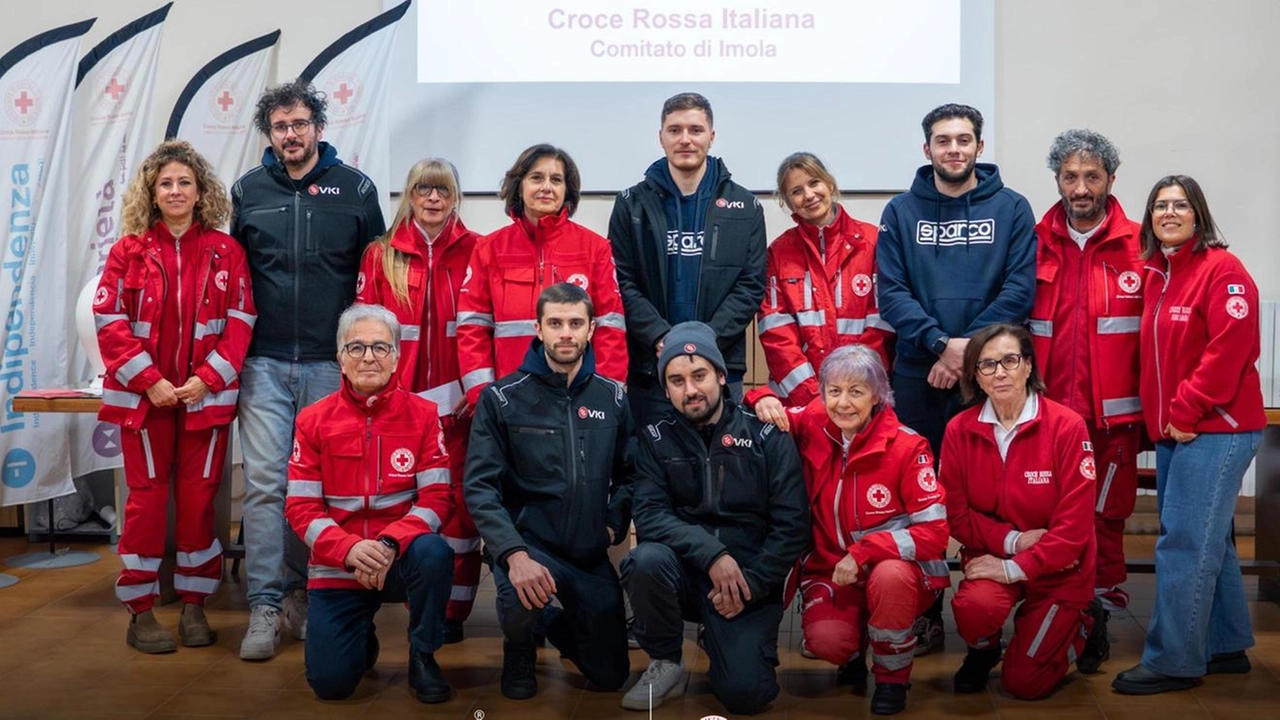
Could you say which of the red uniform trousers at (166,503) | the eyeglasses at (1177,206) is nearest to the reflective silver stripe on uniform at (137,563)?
the red uniform trousers at (166,503)

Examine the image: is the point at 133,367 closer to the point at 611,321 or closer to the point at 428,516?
the point at 428,516

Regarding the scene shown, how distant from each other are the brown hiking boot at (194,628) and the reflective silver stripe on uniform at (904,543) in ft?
7.29

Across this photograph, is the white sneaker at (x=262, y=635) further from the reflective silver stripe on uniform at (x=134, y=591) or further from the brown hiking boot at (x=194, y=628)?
the reflective silver stripe on uniform at (x=134, y=591)

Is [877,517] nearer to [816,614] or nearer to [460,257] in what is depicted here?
[816,614]

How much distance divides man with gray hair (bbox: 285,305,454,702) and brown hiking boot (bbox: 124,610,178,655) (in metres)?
0.67

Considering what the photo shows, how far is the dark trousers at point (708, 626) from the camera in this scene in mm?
3482

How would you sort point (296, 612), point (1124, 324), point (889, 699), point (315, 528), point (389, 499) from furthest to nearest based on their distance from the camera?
point (296, 612)
point (1124, 324)
point (389, 499)
point (315, 528)
point (889, 699)

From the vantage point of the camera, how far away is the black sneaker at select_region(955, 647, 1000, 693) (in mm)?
3635

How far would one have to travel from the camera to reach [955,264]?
4051 mm

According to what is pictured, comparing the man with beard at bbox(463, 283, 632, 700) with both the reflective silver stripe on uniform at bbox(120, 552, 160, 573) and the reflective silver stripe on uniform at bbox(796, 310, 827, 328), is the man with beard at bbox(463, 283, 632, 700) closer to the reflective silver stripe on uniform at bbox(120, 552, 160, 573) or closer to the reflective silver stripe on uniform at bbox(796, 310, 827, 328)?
the reflective silver stripe on uniform at bbox(796, 310, 827, 328)

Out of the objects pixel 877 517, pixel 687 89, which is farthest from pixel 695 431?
pixel 687 89

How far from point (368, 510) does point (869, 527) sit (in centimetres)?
146

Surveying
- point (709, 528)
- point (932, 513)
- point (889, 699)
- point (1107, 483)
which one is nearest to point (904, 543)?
point (932, 513)

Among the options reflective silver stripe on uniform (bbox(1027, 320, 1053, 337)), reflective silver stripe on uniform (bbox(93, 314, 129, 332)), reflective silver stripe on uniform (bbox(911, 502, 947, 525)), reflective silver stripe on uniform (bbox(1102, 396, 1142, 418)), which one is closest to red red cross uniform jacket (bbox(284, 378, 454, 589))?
reflective silver stripe on uniform (bbox(93, 314, 129, 332))
